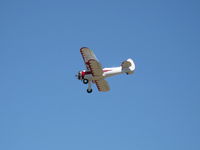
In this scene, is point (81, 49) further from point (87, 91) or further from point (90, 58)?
point (87, 91)

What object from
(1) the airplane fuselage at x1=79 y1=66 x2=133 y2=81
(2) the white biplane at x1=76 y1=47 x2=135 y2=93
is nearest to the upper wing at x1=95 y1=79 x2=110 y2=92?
(2) the white biplane at x1=76 y1=47 x2=135 y2=93

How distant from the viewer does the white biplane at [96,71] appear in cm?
4206

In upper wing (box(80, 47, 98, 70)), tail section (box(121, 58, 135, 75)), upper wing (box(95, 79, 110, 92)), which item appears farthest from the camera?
upper wing (box(95, 79, 110, 92))

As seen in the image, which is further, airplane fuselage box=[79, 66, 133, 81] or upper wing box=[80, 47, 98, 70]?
airplane fuselage box=[79, 66, 133, 81]

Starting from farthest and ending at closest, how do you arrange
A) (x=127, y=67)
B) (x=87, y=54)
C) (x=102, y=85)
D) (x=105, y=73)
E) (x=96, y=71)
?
(x=102, y=85) < (x=127, y=67) < (x=105, y=73) < (x=96, y=71) < (x=87, y=54)

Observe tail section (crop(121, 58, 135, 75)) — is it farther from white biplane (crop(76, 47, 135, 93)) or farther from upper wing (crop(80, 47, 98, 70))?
upper wing (crop(80, 47, 98, 70))

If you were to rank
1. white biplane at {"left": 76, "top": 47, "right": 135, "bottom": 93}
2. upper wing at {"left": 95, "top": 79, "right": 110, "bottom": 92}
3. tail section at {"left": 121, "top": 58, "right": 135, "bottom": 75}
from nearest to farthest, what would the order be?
white biplane at {"left": 76, "top": 47, "right": 135, "bottom": 93}, tail section at {"left": 121, "top": 58, "right": 135, "bottom": 75}, upper wing at {"left": 95, "top": 79, "right": 110, "bottom": 92}

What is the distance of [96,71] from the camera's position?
4284 cm

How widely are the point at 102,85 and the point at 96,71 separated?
2.24 metres

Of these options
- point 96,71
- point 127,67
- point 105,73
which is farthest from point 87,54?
point 127,67

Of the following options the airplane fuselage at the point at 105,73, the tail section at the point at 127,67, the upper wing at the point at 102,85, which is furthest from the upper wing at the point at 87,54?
the tail section at the point at 127,67

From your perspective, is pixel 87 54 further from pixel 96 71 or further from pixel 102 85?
pixel 102 85

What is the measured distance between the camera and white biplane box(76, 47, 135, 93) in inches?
1656

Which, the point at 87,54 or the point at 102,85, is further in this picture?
the point at 102,85
